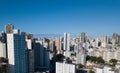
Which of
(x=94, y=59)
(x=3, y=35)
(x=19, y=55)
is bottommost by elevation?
(x=94, y=59)

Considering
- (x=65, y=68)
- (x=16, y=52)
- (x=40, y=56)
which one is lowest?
(x=65, y=68)

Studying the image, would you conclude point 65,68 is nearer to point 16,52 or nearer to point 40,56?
point 16,52

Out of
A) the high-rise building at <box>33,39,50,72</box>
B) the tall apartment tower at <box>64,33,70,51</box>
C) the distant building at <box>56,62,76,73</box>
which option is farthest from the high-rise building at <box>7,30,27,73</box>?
the tall apartment tower at <box>64,33,70,51</box>

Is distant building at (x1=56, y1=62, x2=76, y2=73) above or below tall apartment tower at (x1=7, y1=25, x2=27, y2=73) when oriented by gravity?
below

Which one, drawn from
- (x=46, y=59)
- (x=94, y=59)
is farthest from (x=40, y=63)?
(x=94, y=59)

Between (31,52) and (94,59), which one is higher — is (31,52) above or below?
above

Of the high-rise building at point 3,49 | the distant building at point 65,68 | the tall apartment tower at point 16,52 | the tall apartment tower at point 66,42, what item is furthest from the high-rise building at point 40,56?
the tall apartment tower at point 66,42

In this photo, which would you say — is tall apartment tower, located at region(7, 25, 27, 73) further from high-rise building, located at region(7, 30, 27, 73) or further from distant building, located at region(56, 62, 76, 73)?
distant building, located at region(56, 62, 76, 73)

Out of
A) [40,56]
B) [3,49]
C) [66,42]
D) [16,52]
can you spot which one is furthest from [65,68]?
[66,42]

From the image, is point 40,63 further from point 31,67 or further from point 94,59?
point 94,59
